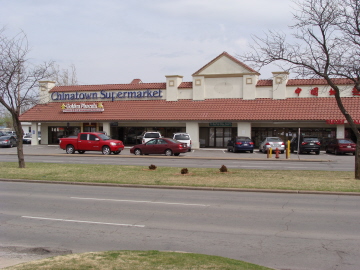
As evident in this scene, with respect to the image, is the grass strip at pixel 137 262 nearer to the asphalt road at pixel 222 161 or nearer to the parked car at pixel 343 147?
the asphalt road at pixel 222 161

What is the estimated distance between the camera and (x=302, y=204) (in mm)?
11977

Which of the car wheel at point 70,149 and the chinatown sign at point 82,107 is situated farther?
the chinatown sign at point 82,107

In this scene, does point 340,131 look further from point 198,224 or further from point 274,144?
point 198,224

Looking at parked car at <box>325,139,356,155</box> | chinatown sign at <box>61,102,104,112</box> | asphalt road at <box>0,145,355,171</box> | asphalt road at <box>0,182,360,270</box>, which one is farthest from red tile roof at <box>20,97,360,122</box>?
asphalt road at <box>0,182,360,270</box>

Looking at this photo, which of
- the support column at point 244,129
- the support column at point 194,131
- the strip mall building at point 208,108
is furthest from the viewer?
the support column at point 194,131

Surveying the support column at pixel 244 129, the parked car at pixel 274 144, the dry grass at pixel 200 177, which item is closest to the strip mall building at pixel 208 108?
the support column at pixel 244 129

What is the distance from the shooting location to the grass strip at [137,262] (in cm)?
573

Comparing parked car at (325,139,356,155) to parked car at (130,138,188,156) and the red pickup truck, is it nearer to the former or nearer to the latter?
parked car at (130,138,188,156)

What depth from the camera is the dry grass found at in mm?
15234

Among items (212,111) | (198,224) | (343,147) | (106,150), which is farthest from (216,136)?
(198,224)

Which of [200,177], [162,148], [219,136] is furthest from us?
[219,136]

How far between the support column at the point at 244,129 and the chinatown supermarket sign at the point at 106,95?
33.0ft

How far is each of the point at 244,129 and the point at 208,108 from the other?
4.39m

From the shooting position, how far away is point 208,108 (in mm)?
43688
